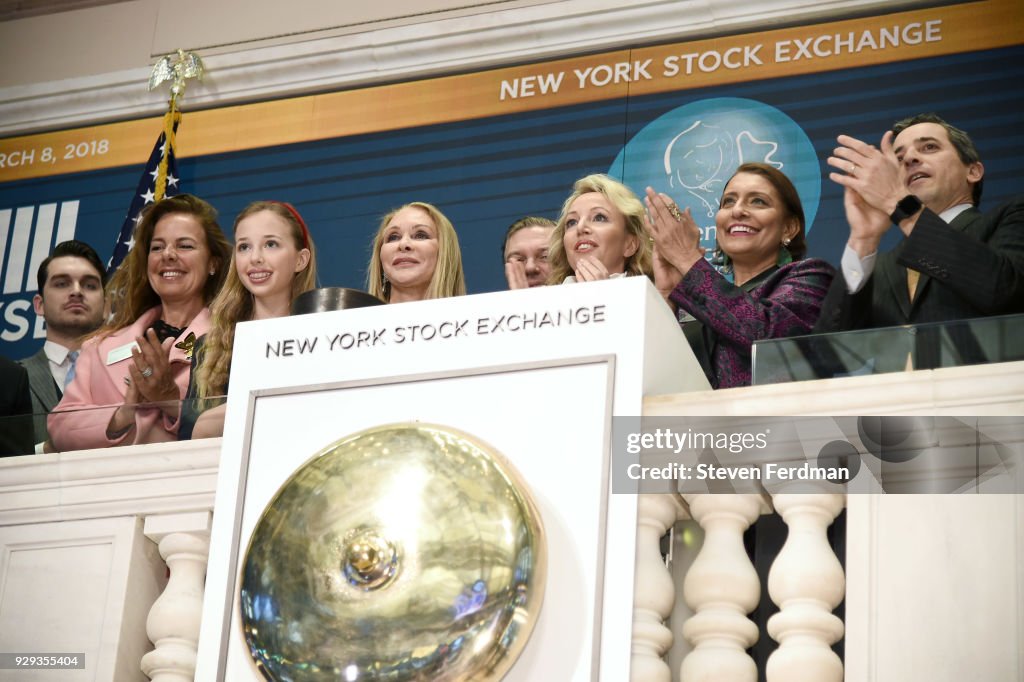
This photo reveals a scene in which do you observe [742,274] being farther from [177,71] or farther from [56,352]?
[177,71]

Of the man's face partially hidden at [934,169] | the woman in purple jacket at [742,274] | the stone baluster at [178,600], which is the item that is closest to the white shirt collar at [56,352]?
the woman in purple jacket at [742,274]

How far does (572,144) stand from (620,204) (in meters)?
1.49

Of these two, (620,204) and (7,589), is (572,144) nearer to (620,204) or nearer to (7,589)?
(620,204)

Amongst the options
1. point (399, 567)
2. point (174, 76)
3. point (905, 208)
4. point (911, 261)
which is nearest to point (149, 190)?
point (174, 76)

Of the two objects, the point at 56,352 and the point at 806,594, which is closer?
the point at 806,594

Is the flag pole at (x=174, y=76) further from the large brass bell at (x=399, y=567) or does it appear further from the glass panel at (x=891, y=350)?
the glass panel at (x=891, y=350)

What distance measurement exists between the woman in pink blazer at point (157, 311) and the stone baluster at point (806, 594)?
200 centimetres

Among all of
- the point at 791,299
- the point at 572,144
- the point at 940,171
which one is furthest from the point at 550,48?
the point at 791,299

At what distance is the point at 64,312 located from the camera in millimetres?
6406

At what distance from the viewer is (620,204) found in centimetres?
463

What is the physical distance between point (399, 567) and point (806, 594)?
2.35 ft

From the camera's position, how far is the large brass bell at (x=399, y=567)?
9.59 feet

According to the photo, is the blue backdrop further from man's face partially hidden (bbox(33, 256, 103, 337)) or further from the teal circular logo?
man's face partially hidden (bbox(33, 256, 103, 337))

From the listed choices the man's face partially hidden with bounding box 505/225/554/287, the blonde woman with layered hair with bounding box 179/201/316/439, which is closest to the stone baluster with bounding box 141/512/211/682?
the blonde woman with layered hair with bounding box 179/201/316/439
